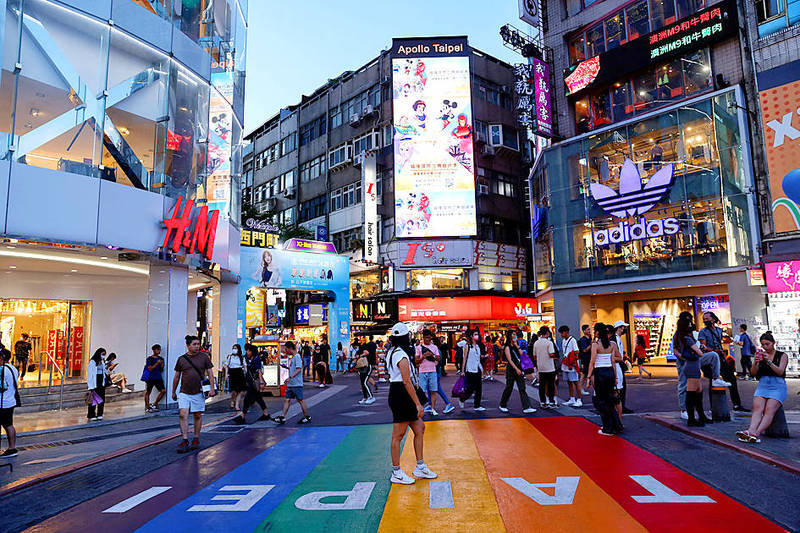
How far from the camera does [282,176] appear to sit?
49344 millimetres

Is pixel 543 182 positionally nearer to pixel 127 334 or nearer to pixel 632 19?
pixel 632 19

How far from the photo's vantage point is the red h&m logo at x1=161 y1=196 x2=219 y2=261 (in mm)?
15172

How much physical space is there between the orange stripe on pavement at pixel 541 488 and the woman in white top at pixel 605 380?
1.15 m

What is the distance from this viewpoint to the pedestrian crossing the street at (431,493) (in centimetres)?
519

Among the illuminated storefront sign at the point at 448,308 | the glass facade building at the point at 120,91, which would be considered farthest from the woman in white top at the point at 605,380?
the illuminated storefront sign at the point at 448,308

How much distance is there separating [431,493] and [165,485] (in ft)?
11.4

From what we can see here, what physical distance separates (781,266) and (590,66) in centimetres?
1395

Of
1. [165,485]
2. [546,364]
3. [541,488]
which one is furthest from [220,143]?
[541,488]

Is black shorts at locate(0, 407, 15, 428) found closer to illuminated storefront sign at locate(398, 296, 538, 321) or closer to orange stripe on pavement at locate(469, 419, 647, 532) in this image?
orange stripe on pavement at locate(469, 419, 647, 532)

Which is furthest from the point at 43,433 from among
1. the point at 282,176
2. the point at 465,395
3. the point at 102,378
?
the point at 282,176

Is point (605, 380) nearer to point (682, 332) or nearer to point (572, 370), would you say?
point (682, 332)

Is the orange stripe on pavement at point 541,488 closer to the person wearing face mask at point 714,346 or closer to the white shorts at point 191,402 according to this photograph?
the person wearing face mask at point 714,346

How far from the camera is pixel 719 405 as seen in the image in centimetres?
1003

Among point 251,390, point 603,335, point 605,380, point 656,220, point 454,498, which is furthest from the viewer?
point 656,220
